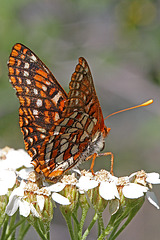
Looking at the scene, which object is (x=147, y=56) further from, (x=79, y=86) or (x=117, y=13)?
(x=79, y=86)

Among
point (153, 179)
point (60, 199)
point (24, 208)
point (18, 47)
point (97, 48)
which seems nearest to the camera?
point (24, 208)

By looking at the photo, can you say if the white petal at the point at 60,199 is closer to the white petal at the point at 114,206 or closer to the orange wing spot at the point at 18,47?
the white petal at the point at 114,206

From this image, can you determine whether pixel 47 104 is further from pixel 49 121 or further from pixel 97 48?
pixel 97 48

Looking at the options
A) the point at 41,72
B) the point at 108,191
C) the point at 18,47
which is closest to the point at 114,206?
the point at 108,191

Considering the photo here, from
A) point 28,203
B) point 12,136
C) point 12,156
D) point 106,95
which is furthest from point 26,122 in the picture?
point 106,95

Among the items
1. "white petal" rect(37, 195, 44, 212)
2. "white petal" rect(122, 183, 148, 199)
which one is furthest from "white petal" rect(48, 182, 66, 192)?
"white petal" rect(122, 183, 148, 199)

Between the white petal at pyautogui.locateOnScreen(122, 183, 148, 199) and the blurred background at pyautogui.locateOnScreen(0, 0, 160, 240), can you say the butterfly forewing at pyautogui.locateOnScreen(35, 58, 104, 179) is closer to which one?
the white petal at pyautogui.locateOnScreen(122, 183, 148, 199)
